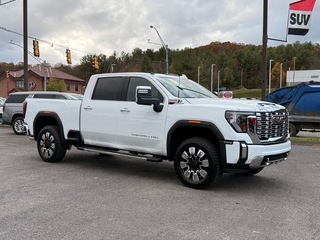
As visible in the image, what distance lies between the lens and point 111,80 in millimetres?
8039

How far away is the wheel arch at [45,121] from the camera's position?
8688 mm

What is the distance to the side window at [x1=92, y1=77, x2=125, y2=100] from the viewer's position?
780cm

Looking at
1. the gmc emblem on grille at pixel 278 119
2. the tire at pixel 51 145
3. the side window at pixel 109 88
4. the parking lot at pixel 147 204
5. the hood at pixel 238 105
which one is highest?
the side window at pixel 109 88

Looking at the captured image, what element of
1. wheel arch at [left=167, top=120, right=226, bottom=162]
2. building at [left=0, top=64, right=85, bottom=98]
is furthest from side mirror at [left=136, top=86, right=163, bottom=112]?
building at [left=0, top=64, right=85, bottom=98]

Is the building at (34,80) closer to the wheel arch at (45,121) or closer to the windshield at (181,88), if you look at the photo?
the wheel arch at (45,121)

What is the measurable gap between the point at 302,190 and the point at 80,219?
12.9 ft

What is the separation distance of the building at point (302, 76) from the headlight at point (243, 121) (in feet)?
268

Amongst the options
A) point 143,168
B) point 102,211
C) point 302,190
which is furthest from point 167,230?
point 143,168

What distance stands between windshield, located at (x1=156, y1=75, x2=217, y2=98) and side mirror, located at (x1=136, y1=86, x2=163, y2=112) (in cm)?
40

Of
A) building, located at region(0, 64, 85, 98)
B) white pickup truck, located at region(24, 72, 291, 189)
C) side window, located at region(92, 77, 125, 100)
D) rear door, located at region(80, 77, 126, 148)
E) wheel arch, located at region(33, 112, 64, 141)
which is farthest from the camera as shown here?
building, located at region(0, 64, 85, 98)

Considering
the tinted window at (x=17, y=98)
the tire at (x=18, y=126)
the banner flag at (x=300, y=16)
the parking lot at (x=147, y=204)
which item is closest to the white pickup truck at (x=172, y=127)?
the parking lot at (x=147, y=204)

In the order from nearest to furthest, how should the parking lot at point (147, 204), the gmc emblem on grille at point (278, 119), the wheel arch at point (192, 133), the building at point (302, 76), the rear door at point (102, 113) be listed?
the parking lot at point (147, 204), the wheel arch at point (192, 133), the gmc emblem on grille at point (278, 119), the rear door at point (102, 113), the building at point (302, 76)

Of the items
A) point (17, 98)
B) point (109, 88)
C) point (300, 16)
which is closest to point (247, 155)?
point (109, 88)

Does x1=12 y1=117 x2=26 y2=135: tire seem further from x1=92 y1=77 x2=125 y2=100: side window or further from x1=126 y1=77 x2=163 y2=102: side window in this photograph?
x1=126 y1=77 x2=163 y2=102: side window
